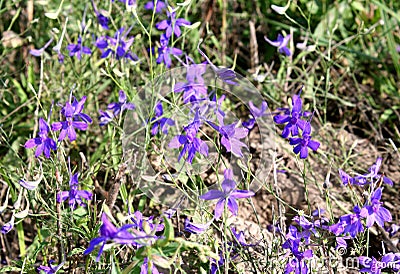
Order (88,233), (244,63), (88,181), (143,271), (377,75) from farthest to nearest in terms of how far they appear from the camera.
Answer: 1. (244,63)
2. (377,75)
3. (88,181)
4. (88,233)
5. (143,271)

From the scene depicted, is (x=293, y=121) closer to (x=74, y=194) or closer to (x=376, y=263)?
(x=376, y=263)

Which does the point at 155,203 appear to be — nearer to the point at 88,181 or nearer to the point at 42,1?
the point at 88,181

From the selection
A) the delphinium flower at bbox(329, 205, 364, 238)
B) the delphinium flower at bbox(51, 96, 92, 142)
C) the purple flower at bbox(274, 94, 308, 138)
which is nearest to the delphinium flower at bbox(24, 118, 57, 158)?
the delphinium flower at bbox(51, 96, 92, 142)

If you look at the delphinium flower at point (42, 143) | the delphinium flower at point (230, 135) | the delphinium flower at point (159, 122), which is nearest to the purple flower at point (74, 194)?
the delphinium flower at point (42, 143)

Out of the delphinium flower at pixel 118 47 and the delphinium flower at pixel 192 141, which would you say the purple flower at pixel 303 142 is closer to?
the delphinium flower at pixel 192 141

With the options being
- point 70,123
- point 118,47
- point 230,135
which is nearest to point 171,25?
point 118,47

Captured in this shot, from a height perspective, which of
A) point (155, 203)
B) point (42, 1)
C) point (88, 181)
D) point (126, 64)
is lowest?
point (155, 203)

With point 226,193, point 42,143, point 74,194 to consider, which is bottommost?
point 74,194

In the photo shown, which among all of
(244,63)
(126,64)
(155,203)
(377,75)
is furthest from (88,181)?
(377,75)
